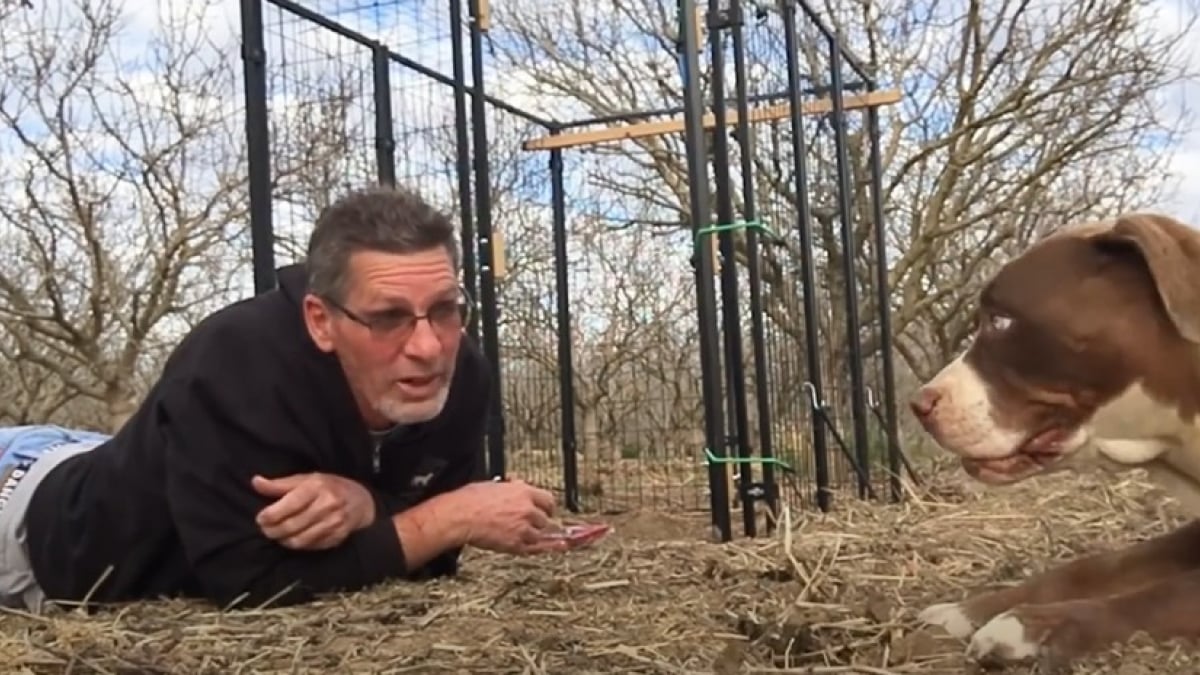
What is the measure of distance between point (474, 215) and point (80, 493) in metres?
3.61

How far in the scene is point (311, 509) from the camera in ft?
9.23

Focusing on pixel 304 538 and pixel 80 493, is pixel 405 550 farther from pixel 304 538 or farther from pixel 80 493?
pixel 80 493

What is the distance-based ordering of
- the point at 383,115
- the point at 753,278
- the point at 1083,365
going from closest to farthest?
the point at 1083,365, the point at 753,278, the point at 383,115

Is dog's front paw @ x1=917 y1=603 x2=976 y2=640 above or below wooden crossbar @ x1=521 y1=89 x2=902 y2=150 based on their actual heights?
below

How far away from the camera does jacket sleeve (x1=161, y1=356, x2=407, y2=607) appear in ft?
9.30

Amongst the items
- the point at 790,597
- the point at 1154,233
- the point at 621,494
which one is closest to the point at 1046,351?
the point at 1154,233

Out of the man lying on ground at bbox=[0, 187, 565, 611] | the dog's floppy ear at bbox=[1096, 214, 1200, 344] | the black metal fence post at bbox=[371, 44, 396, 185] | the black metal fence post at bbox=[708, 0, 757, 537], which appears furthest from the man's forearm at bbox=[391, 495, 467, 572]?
the black metal fence post at bbox=[371, 44, 396, 185]

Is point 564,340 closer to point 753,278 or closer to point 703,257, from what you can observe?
point 753,278

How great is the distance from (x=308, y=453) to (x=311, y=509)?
136 millimetres

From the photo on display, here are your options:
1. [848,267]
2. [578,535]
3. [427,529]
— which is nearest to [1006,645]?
[578,535]

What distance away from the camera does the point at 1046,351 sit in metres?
2.59

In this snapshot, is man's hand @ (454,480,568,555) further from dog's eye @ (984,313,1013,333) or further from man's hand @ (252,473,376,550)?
dog's eye @ (984,313,1013,333)

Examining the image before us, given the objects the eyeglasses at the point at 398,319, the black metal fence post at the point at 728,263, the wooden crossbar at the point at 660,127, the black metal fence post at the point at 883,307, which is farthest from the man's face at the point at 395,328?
the black metal fence post at the point at 883,307

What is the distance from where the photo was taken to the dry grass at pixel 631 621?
2238 mm
